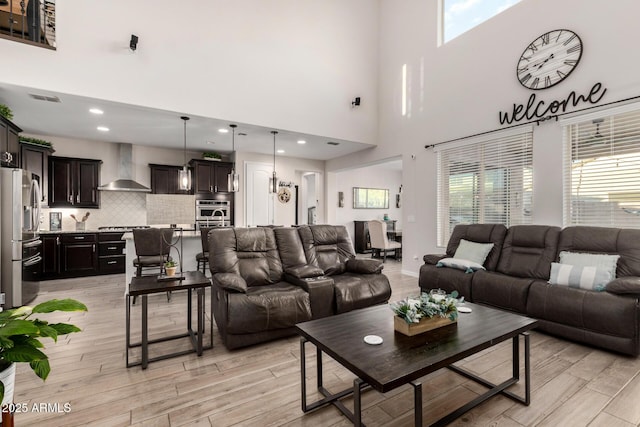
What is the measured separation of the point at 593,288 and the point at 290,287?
2.93 metres

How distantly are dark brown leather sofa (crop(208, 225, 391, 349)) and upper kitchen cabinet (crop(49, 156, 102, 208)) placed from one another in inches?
189

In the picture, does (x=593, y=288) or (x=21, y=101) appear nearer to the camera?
(x=593, y=288)

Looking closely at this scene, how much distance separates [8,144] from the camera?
13.9 ft

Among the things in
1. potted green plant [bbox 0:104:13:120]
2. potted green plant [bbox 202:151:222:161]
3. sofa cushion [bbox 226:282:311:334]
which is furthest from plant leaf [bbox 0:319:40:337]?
potted green plant [bbox 202:151:222:161]

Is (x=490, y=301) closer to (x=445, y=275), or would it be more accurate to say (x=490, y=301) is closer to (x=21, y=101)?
(x=445, y=275)

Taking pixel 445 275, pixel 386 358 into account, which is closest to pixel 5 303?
pixel 386 358

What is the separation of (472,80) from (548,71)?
3.56 ft

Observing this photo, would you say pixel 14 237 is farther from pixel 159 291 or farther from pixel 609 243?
pixel 609 243

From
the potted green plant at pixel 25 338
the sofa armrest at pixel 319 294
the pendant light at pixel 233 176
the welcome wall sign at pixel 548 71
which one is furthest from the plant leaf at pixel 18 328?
the welcome wall sign at pixel 548 71

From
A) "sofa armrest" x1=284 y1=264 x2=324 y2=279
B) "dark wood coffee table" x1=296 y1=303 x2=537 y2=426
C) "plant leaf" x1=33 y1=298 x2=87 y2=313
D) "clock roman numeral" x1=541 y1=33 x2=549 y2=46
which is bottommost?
"dark wood coffee table" x1=296 y1=303 x2=537 y2=426

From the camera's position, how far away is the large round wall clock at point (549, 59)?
386cm

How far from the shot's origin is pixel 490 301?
139 inches

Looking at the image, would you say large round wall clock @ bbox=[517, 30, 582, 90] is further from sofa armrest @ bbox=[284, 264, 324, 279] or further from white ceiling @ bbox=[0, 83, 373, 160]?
sofa armrest @ bbox=[284, 264, 324, 279]

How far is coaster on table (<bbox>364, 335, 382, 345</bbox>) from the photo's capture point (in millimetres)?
1728
